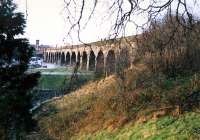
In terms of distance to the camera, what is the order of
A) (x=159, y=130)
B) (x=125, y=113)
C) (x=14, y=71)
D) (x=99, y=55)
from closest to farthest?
(x=159, y=130)
(x=125, y=113)
(x=14, y=71)
(x=99, y=55)

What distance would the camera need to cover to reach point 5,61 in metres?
27.0

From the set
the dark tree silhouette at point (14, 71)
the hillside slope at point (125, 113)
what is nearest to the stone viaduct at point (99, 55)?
the hillside slope at point (125, 113)

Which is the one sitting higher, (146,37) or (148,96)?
(146,37)

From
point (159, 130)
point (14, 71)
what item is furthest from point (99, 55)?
point (159, 130)

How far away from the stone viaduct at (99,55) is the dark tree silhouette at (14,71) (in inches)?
99.6

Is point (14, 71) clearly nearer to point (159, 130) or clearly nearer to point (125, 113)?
point (125, 113)

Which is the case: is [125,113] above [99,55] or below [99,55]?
below

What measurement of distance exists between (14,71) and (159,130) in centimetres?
1143

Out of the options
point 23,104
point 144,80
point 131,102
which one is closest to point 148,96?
point 131,102

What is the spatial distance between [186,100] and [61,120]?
81.8 feet

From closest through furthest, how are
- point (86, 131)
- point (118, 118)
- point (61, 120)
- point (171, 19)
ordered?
1. point (171, 19)
2. point (118, 118)
3. point (86, 131)
4. point (61, 120)

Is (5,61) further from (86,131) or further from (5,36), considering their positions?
(86,131)

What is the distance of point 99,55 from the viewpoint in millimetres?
28156

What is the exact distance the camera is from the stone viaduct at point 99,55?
512cm
